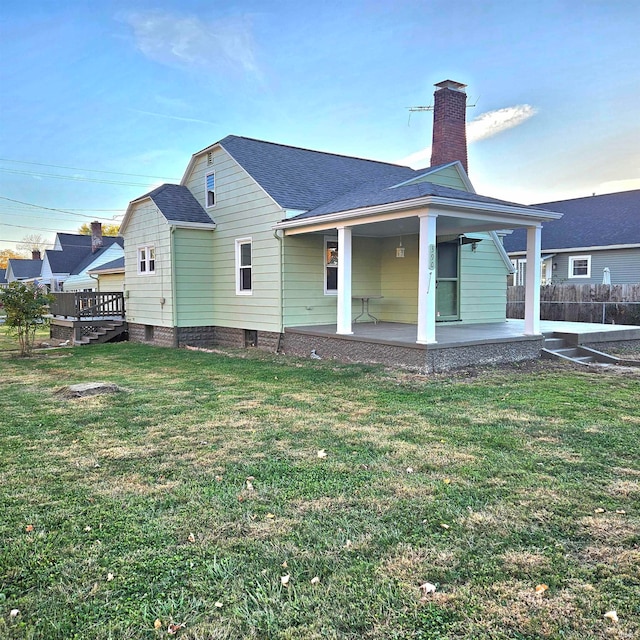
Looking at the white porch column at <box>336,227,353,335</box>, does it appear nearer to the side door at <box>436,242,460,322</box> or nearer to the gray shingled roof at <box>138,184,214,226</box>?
the side door at <box>436,242,460,322</box>

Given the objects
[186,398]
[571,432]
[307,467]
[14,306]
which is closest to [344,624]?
[307,467]

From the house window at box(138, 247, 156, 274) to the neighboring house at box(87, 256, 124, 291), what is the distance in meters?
6.09

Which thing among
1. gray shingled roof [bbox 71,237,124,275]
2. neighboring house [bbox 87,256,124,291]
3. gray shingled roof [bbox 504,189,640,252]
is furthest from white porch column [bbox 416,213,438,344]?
gray shingled roof [bbox 71,237,124,275]

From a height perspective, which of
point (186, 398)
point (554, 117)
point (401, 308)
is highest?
point (554, 117)

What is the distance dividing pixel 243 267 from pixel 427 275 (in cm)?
552

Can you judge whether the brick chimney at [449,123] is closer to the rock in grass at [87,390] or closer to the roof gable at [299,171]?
the roof gable at [299,171]

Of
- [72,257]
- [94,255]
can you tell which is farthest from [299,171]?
[72,257]

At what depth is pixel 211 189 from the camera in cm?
1329

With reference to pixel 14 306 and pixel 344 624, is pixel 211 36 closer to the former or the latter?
pixel 14 306

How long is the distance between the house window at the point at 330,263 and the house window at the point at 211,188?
3.66m

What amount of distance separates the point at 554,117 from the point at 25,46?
15.3m

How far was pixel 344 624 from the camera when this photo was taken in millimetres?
2094

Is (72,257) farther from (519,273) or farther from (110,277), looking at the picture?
(519,273)

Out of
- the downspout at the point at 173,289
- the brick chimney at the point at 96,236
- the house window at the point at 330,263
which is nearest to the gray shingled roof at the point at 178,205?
the downspout at the point at 173,289
